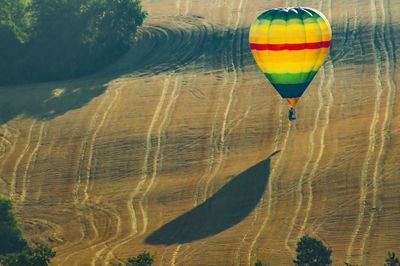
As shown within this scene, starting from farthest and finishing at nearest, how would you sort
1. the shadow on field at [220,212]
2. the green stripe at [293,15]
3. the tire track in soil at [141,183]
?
1. the green stripe at [293,15]
2. the shadow on field at [220,212]
3. the tire track in soil at [141,183]

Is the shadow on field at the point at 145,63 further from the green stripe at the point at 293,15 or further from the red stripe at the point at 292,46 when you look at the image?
the green stripe at the point at 293,15

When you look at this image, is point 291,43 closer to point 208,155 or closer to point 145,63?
point 208,155

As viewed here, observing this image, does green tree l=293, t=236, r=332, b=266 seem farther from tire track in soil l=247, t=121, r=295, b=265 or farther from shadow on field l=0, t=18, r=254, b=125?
shadow on field l=0, t=18, r=254, b=125

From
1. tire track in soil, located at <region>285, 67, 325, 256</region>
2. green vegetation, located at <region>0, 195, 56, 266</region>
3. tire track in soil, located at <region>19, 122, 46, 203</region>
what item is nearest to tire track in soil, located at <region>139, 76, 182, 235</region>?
green vegetation, located at <region>0, 195, 56, 266</region>

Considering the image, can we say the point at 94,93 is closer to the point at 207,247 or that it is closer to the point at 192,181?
the point at 192,181

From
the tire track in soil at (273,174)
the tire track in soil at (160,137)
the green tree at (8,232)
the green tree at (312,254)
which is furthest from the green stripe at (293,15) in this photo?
the green tree at (8,232)

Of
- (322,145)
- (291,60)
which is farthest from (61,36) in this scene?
(322,145)
